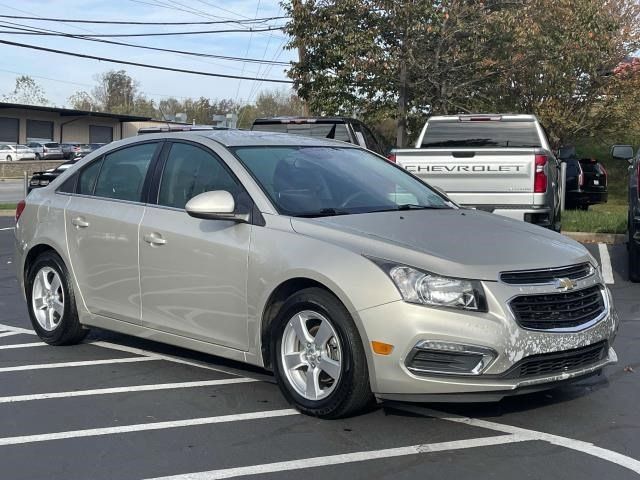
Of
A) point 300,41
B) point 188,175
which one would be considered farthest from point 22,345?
point 300,41

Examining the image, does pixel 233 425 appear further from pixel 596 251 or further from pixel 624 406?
pixel 596 251

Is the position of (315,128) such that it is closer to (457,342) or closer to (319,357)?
(319,357)

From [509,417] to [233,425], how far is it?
157 cm

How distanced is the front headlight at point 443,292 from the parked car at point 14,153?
177 feet

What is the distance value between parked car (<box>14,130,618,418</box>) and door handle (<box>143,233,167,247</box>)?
0.02m

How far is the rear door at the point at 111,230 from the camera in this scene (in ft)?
19.2

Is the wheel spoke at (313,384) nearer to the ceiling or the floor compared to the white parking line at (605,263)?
nearer to the floor

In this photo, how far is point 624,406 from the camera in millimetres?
4992

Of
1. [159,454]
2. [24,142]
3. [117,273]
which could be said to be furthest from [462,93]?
[24,142]

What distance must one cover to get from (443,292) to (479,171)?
6.12 meters

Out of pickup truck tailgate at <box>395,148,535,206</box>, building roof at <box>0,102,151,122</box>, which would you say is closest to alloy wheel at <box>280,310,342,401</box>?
pickup truck tailgate at <box>395,148,535,206</box>

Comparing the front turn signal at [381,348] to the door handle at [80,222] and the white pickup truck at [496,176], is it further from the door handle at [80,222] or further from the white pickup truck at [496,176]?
the white pickup truck at [496,176]

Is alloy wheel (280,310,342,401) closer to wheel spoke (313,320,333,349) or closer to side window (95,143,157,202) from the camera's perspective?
wheel spoke (313,320,333,349)

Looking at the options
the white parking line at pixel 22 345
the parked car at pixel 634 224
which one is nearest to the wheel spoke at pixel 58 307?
the white parking line at pixel 22 345
